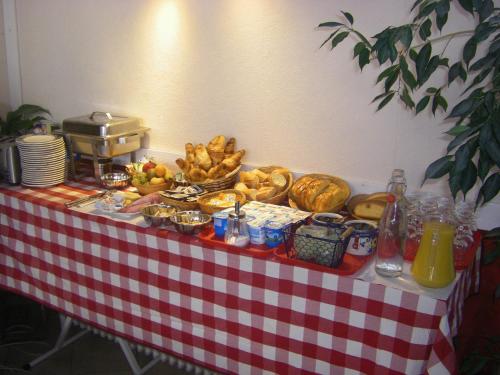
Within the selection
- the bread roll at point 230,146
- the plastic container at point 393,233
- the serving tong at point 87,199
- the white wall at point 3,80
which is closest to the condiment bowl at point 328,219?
the plastic container at point 393,233

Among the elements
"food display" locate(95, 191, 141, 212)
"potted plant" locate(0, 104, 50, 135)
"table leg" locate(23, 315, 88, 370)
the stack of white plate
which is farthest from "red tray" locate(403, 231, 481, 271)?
"potted plant" locate(0, 104, 50, 135)

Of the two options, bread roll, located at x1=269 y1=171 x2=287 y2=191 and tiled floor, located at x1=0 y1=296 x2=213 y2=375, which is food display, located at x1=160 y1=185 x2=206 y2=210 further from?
tiled floor, located at x1=0 y1=296 x2=213 y2=375

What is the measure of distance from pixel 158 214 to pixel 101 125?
2.01 ft

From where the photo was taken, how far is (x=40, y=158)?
2.05 metres

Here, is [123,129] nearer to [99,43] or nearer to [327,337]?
[99,43]

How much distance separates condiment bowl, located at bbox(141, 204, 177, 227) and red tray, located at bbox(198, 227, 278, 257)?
15cm

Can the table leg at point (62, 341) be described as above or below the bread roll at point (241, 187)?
below

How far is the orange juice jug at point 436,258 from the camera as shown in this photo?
4.14 ft

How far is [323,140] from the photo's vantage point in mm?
1916

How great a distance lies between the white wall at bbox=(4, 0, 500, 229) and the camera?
5.87 ft

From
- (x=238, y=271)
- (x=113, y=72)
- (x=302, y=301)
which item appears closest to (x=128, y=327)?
(x=238, y=271)

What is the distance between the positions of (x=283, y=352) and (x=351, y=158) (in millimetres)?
799

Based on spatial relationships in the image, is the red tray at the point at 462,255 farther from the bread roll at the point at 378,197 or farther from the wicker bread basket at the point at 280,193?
the wicker bread basket at the point at 280,193

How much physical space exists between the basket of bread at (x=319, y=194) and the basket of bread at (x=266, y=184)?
0.05 meters
